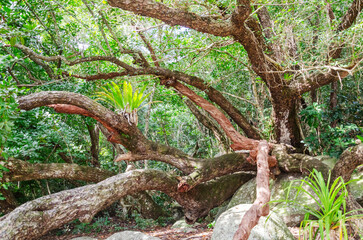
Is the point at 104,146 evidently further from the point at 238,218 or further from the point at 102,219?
the point at 238,218

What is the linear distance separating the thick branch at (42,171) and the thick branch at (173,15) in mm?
2832

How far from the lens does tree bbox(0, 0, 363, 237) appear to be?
3699mm

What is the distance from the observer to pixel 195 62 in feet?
16.8

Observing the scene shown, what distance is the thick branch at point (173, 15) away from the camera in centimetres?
287

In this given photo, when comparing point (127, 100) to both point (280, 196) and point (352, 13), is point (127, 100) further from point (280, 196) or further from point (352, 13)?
point (352, 13)

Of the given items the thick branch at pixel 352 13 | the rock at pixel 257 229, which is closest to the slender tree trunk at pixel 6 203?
the rock at pixel 257 229

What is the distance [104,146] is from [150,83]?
4.04 m

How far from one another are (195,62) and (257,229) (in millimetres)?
3429

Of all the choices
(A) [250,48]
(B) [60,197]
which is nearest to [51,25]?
(B) [60,197]

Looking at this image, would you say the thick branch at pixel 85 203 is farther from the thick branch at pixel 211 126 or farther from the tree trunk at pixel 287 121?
the tree trunk at pixel 287 121

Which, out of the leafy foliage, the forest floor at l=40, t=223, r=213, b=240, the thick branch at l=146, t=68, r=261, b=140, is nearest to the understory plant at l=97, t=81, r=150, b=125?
the thick branch at l=146, t=68, r=261, b=140

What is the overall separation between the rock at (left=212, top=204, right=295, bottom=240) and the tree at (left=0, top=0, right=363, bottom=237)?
1.56 meters

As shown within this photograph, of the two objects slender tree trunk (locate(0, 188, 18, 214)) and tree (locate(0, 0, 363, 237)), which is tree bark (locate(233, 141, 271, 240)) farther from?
slender tree trunk (locate(0, 188, 18, 214))

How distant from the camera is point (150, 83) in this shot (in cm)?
622
